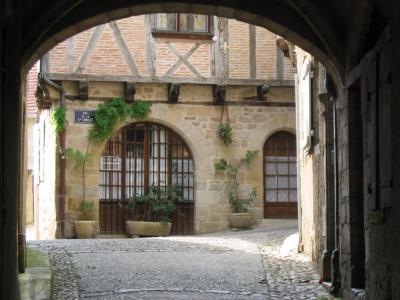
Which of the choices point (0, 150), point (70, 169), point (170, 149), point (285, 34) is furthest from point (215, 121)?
point (0, 150)

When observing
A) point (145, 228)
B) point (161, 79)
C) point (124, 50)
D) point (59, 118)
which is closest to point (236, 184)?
point (145, 228)

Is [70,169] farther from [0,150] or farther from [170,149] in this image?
[0,150]

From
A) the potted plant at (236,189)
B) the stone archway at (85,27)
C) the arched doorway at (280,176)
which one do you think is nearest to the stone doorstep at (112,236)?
the potted plant at (236,189)

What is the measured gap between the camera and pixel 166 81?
561 inches

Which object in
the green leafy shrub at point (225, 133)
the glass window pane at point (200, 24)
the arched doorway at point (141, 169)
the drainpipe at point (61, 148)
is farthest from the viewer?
the green leafy shrub at point (225, 133)

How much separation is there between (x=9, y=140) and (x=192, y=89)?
9.07 meters

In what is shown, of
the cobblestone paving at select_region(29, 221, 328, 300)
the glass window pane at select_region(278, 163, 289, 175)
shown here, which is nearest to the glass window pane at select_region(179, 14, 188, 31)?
the glass window pane at select_region(278, 163, 289, 175)

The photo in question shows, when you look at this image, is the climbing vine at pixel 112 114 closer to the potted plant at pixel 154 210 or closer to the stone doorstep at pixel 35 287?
the potted plant at pixel 154 210

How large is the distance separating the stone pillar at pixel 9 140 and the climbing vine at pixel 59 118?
8.10m

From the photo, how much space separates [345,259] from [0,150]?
3.14 metres

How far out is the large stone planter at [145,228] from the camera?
45.9 ft

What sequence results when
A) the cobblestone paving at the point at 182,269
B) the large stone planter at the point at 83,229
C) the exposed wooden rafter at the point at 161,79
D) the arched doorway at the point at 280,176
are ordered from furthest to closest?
the arched doorway at the point at 280,176, the exposed wooden rafter at the point at 161,79, the large stone planter at the point at 83,229, the cobblestone paving at the point at 182,269

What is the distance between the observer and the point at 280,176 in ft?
49.6

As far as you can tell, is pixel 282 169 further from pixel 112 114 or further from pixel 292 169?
pixel 112 114
